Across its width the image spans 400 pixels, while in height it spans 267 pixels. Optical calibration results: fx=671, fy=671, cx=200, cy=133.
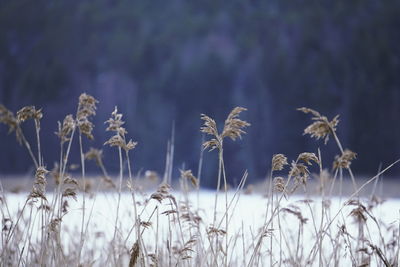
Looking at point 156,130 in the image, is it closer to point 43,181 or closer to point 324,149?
point 324,149

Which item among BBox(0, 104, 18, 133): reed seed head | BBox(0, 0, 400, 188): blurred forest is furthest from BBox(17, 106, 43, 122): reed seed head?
BBox(0, 0, 400, 188): blurred forest

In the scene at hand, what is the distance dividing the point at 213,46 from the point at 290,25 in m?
1.09

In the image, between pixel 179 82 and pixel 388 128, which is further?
pixel 179 82

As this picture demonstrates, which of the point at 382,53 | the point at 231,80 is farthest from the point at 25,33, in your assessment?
the point at 382,53

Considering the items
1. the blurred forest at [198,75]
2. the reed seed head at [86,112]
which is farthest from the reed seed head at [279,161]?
the blurred forest at [198,75]

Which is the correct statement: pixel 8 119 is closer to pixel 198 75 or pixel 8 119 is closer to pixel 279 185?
pixel 279 185

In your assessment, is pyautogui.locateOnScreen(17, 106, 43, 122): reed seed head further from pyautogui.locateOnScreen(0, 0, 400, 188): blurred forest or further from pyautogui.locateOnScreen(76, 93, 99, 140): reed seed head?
pyautogui.locateOnScreen(0, 0, 400, 188): blurred forest

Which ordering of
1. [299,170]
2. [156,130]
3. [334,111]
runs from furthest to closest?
1. [156,130]
2. [334,111]
3. [299,170]

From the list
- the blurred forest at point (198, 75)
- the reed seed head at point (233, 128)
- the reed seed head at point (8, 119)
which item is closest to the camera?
the reed seed head at point (233, 128)

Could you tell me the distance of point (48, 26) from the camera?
9.37 m

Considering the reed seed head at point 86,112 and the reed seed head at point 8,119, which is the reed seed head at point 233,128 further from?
the reed seed head at point 8,119

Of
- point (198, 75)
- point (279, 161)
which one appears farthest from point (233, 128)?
point (198, 75)

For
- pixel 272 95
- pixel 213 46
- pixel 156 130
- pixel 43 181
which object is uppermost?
pixel 213 46

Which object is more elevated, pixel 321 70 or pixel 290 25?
pixel 290 25
